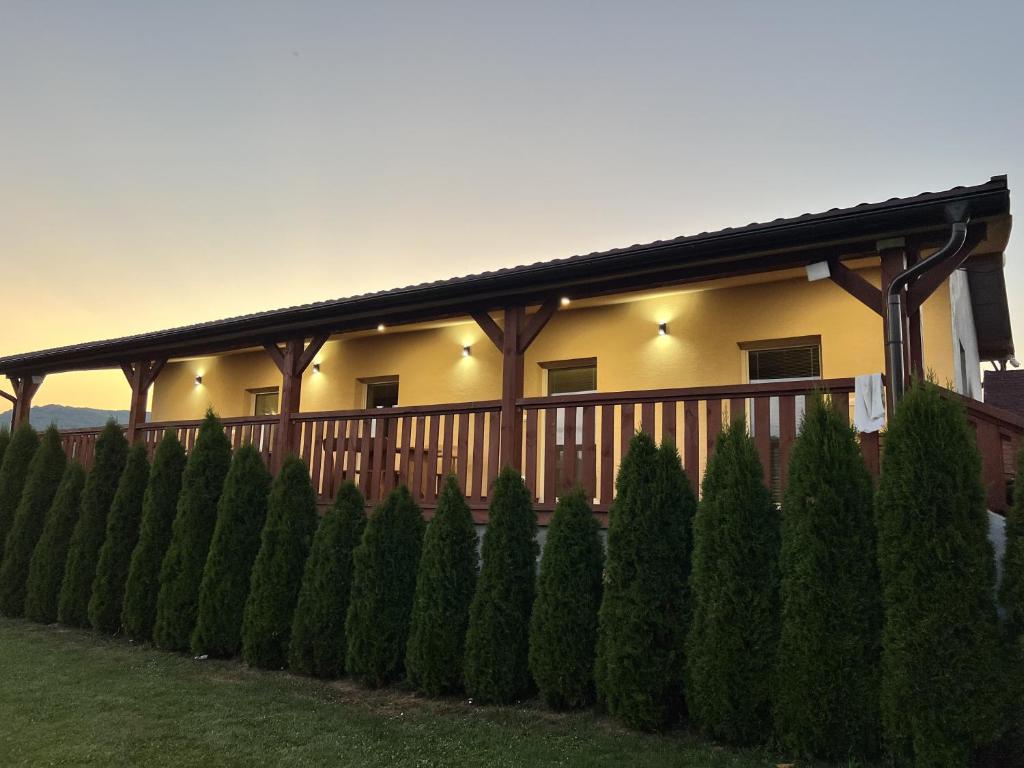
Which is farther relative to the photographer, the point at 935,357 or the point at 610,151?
the point at 610,151

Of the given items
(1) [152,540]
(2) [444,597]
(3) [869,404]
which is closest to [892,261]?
(3) [869,404]

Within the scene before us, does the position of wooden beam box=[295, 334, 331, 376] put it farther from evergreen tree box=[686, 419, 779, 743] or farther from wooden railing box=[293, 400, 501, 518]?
evergreen tree box=[686, 419, 779, 743]

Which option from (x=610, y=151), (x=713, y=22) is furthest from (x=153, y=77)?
(x=713, y=22)

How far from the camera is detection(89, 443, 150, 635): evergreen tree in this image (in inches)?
295

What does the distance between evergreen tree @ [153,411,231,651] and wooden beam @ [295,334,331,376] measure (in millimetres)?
1095

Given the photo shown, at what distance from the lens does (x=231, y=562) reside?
6.57m

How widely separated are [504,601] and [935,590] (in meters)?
2.71

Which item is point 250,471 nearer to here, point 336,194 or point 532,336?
point 532,336

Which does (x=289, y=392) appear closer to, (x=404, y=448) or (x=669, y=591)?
(x=404, y=448)

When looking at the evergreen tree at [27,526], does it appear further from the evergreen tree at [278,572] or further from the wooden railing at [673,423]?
the wooden railing at [673,423]

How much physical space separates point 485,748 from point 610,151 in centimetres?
1017

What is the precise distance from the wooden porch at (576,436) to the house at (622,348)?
2 centimetres

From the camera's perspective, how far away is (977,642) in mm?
3375

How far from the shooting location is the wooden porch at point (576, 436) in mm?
4598
